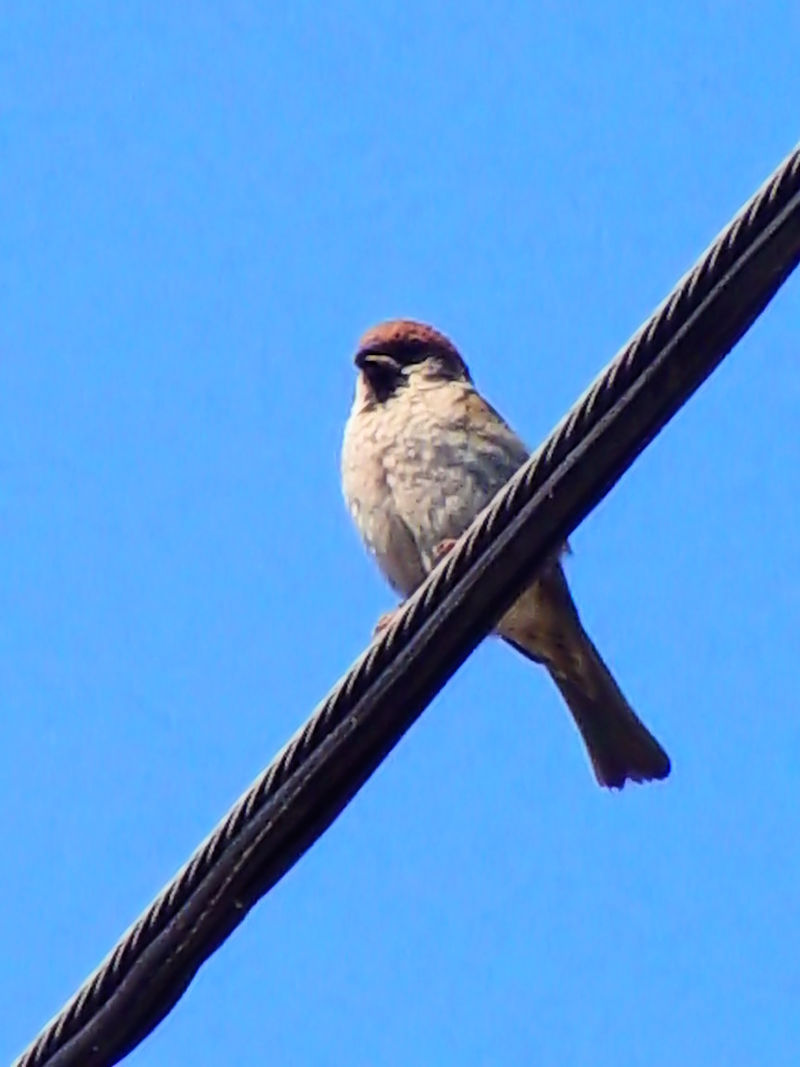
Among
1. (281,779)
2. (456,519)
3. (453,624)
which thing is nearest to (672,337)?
(453,624)

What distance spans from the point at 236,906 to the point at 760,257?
151 cm

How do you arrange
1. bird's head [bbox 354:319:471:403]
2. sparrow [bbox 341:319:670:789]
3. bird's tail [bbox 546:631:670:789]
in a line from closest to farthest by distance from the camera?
sparrow [bbox 341:319:670:789], bird's tail [bbox 546:631:670:789], bird's head [bbox 354:319:471:403]

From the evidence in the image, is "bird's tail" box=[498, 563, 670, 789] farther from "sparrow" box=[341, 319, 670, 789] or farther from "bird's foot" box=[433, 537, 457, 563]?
"bird's foot" box=[433, 537, 457, 563]

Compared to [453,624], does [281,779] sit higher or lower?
lower

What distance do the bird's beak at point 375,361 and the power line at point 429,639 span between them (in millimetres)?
4335

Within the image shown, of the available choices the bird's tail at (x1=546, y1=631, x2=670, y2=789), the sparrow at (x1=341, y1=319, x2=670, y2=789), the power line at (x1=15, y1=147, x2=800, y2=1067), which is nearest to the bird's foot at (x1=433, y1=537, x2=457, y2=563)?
the sparrow at (x1=341, y1=319, x2=670, y2=789)

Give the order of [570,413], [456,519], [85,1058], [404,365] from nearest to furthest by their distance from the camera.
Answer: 1. [85,1058]
2. [570,413]
3. [456,519]
4. [404,365]

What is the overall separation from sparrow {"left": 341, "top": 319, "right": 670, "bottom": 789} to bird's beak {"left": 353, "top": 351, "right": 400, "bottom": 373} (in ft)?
0.45

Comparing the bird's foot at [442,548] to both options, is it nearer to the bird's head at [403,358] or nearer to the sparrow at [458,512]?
the sparrow at [458,512]

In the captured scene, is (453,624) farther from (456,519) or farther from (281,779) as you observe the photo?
(456,519)

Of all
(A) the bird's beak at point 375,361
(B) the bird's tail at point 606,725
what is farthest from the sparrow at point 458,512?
(A) the bird's beak at point 375,361

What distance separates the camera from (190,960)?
4195 mm

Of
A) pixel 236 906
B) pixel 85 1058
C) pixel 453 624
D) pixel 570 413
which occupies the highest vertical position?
pixel 570 413

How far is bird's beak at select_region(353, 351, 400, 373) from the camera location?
8820mm
